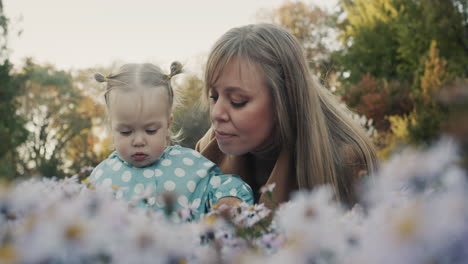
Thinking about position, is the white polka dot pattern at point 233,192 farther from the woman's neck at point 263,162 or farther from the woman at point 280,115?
the woman's neck at point 263,162

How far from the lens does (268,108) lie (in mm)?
3613

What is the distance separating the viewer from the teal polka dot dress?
3184 millimetres

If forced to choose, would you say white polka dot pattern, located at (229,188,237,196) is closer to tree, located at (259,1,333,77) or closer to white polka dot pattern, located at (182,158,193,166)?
white polka dot pattern, located at (182,158,193,166)

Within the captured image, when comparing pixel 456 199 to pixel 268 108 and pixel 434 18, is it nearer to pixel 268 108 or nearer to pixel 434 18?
pixel 268 108

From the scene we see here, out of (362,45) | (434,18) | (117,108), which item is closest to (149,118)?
(117,108)

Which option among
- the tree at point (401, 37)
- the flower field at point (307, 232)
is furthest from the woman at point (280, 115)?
the tree at point (401, 37)

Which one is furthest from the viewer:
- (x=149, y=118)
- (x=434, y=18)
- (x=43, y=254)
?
(x=434, y=18)

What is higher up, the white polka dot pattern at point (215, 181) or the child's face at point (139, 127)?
the child's face at point (139, 127)

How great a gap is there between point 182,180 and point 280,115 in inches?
34.2

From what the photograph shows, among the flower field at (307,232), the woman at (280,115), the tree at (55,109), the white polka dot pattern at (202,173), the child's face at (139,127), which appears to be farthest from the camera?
the tree at (55,109)

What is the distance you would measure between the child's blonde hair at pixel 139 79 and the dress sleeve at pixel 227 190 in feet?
2.08

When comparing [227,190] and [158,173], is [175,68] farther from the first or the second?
[227,190]

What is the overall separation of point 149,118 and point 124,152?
0.29m

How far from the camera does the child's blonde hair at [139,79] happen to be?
3.39m
